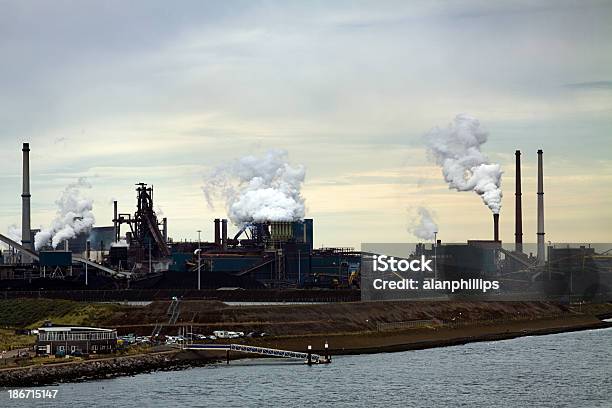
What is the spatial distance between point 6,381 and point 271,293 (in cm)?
9693

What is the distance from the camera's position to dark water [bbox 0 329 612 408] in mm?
93375

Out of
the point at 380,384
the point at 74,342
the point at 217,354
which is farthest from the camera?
the point at 217,354

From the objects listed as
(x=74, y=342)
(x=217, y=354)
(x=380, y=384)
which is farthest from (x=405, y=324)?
(x=74, y=342)

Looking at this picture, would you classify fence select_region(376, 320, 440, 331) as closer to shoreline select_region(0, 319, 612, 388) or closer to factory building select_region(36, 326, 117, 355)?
shoreline select_region(0, 319, 612, 388)

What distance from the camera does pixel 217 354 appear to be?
123 metres

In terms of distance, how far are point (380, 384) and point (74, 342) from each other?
31722 millimetres

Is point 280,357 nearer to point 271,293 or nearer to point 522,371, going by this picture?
point 522,371

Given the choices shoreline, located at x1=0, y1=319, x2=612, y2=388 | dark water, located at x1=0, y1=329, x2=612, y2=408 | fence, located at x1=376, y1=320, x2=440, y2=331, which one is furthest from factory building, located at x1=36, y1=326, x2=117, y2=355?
fence, located at x1=376, y1=320, x2=440, y2=331

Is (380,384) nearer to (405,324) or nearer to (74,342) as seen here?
(74,342)

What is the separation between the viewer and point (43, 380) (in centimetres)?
10319

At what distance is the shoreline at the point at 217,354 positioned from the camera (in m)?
104

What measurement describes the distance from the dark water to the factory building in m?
9.10

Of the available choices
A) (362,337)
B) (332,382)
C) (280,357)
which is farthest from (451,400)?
(362,337)

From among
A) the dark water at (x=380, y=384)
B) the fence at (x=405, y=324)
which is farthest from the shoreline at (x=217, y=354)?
the dark water at (x=380, y=384)
